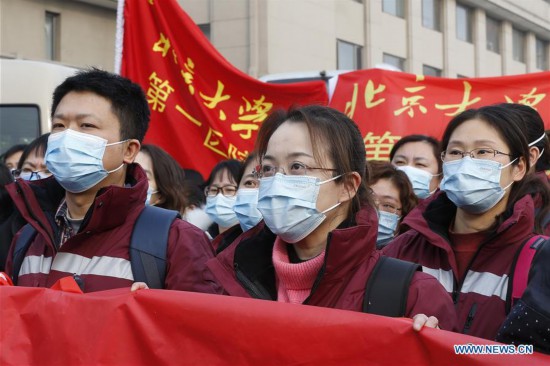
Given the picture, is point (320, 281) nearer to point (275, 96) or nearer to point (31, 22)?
point (275, 96)

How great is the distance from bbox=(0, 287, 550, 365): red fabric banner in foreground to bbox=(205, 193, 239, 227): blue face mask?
274 centimetres

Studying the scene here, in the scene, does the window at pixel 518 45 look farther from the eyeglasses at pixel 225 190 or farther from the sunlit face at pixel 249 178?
the sunlit face at pixel 249 178

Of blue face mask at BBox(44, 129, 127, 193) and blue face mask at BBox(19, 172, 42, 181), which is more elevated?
blue face mask at BBox(44, 129, 127, 193)

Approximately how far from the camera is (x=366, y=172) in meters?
3.05

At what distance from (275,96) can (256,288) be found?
398 centimetres

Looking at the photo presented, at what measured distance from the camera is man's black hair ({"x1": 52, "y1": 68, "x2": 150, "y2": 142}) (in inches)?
127

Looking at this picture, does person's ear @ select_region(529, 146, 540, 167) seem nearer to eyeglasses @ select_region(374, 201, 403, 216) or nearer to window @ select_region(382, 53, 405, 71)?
eyeglasses @ select_region(374, 201, 403, 216)

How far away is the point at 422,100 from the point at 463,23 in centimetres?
2150

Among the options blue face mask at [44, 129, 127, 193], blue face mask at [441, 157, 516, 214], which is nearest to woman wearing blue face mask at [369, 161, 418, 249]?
blue face mask at [441, 157, 516, 214]

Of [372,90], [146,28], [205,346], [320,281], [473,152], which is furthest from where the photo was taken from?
[372,90]

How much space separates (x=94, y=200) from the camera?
3.00 m

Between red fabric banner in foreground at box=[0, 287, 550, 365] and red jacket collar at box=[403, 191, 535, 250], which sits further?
red jacket collar at box=[403, 191, 535, 250]

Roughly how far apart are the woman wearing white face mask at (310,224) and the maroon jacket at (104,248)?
170mm

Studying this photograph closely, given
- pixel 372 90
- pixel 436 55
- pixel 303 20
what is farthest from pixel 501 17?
pixel 372 90
